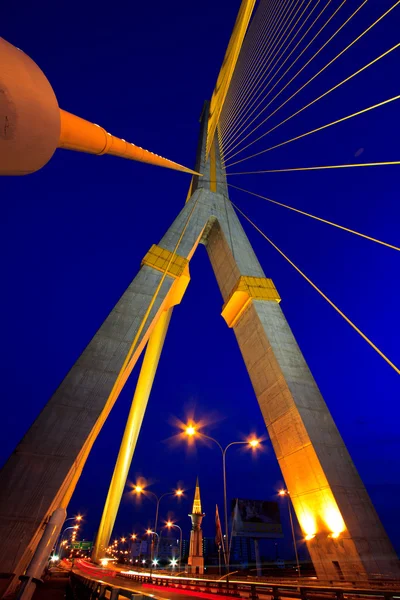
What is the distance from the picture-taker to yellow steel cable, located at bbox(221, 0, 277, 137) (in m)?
16.4

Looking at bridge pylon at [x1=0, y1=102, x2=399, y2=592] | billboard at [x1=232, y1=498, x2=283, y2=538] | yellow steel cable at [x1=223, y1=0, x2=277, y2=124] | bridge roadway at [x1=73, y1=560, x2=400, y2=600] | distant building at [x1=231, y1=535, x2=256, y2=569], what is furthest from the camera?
distant building at [x1=231, y1=535, x2=256, y2=569]

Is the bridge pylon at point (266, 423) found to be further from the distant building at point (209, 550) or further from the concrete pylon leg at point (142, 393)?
the distant building at point (209, 550)

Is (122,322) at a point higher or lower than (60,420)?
higher

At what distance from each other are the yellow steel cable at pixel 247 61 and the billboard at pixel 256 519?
3770cm

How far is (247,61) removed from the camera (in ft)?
69.4

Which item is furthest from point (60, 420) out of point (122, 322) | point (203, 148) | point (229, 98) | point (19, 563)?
point (229, 98)

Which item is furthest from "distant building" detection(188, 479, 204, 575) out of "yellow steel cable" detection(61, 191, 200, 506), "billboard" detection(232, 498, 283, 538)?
"yellow steel cable" detection(61, 191, 200, 506)

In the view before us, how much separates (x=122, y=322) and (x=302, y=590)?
986 centimetres

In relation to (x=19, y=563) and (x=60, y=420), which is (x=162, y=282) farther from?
(x=19, y=563)

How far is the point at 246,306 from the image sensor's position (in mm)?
16078

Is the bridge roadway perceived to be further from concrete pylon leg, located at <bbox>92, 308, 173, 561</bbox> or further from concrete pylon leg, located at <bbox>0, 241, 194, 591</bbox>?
concrete pylon leg, located at <bbox>92, 308, 173, 561</bbox>

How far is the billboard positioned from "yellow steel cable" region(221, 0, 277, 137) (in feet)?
124

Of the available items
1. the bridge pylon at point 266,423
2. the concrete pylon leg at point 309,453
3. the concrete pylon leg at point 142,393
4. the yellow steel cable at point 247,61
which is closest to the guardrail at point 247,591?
the concrete pylon leg at point 309,453

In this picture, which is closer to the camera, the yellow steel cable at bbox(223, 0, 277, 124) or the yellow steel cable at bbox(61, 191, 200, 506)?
the yellow steel cable at bbox(61, 191, 200, 506)
